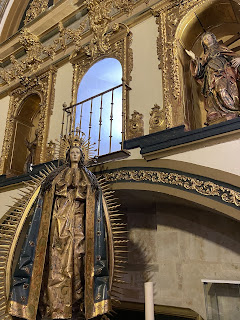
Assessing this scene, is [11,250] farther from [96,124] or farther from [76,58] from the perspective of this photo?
[76,58]

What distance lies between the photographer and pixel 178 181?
3.07 metres

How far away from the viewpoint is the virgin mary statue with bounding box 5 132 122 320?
2.47m

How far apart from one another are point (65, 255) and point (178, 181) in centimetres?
133

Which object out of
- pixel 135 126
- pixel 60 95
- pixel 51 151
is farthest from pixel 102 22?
pixel 51 151

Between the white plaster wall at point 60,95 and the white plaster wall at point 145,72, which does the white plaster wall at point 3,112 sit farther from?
the white plaster wall at point 145,72

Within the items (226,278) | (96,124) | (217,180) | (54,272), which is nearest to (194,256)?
(226,278)

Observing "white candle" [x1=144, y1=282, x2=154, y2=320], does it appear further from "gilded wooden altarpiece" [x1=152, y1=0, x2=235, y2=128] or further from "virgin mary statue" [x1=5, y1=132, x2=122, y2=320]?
"gilded wooden altarpiece" [x1=152, y1=0, x2=235, y2=128]

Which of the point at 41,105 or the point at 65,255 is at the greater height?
the point at 41,105

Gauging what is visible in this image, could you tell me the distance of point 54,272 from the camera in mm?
2611

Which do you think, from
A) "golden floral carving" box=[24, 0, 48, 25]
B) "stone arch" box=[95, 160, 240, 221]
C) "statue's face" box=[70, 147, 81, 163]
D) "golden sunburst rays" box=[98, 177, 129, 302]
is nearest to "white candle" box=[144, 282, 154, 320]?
"golden sunburst rays" box=[98, 177, 129, 302]

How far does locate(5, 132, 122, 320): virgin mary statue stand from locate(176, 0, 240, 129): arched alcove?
1.61m

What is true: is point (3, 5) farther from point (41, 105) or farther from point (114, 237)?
point (114, 237)

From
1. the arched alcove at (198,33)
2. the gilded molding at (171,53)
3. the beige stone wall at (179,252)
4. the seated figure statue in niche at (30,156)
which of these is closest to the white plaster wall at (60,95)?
the seated figure statue in niche at (30,156)

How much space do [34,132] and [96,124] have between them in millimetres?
1884
